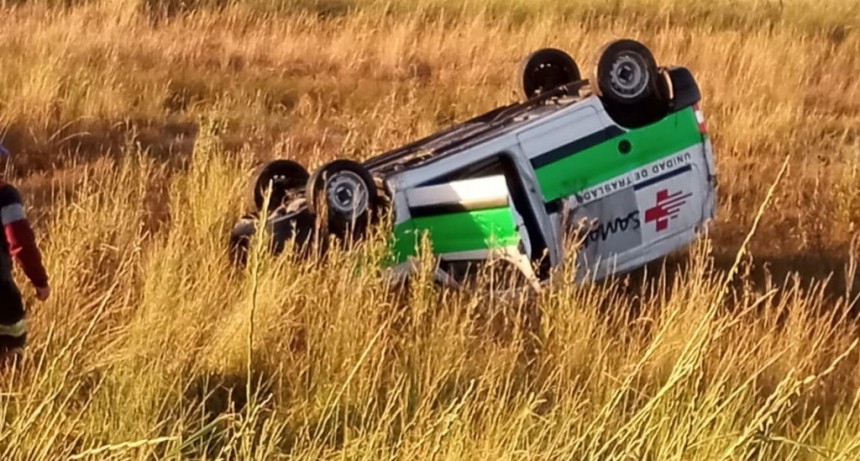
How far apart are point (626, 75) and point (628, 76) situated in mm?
15

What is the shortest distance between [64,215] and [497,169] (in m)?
2.35

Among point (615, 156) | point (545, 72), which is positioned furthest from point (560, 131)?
point (545, 72)

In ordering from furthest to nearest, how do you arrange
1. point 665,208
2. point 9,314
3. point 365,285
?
1. point 665,208
2. point 365,285
3. point 9,314

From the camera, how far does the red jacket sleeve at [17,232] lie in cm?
504

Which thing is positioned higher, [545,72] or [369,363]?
[545,72]

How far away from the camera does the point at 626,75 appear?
7496mm

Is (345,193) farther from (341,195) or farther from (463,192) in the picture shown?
(463,192)

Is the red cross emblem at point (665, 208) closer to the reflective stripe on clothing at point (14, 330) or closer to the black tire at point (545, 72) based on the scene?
the black tire at point (545, 72)

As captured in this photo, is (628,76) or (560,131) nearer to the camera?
(560,131)

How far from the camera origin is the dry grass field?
4.36 m

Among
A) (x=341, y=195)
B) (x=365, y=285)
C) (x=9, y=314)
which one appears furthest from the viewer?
(x=341, y=195)

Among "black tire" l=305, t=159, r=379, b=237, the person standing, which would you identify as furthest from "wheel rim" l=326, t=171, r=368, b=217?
the person standing

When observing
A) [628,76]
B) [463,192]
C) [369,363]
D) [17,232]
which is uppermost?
[628,76]

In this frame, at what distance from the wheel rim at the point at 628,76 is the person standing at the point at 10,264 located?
11.7 ft
